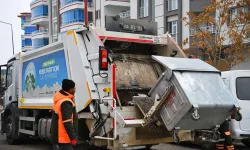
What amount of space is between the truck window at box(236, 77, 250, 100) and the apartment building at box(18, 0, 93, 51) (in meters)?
36.4

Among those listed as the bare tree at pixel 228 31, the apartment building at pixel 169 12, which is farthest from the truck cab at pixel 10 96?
the apartment building at pixel 169 12

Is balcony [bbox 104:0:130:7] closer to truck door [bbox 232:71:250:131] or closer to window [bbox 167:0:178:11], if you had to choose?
window [bbox 167:0:178:11]

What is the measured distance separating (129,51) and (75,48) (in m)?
1.31

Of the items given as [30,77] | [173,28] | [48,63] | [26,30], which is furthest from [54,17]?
[48,63]

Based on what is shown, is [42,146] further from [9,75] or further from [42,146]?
[9,75]

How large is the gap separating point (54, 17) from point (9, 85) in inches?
1684

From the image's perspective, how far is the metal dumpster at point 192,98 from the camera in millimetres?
6262

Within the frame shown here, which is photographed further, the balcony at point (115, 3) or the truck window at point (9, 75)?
the balcony at point (115, 3)

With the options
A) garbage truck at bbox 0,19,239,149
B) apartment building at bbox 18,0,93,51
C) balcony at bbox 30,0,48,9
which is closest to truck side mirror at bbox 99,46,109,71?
garbage truck at bbox 0,19,239,149

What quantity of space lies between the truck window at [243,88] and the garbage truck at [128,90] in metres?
1.91

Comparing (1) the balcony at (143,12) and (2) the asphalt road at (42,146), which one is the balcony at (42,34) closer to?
(1) the balcony at (143,12)

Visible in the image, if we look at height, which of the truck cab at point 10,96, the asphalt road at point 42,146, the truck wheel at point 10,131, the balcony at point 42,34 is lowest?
the asphalt road at point 42,146

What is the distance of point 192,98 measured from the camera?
623 centimetres

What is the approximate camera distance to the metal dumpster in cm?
626
